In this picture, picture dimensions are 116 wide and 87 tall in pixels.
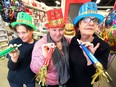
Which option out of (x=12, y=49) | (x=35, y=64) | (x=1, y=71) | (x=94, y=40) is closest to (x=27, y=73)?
(x=35, y=64)

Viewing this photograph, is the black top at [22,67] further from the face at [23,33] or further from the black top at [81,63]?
the black top at [81,63]

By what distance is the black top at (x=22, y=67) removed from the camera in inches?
61.1

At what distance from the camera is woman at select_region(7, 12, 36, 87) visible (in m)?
1.51

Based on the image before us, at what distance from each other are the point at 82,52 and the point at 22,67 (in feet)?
2.02

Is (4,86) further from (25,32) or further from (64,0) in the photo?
(64,0)

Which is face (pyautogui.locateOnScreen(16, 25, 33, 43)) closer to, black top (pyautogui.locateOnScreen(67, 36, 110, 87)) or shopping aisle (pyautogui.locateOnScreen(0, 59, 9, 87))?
black top (pyautogui.locateOnScreen(67, 36, 110, 87))

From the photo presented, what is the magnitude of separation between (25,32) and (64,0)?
402cm

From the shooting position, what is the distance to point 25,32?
151 cm

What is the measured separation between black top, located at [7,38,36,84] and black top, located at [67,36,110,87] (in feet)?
1.37

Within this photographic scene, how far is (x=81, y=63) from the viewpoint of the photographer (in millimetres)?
1271

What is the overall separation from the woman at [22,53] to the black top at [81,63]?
0.42 m

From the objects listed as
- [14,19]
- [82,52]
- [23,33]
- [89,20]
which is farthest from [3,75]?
[89,20]

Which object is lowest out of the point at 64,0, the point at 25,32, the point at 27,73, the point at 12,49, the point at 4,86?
the point at 4,86

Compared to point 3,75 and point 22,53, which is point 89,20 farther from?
point 3,75
